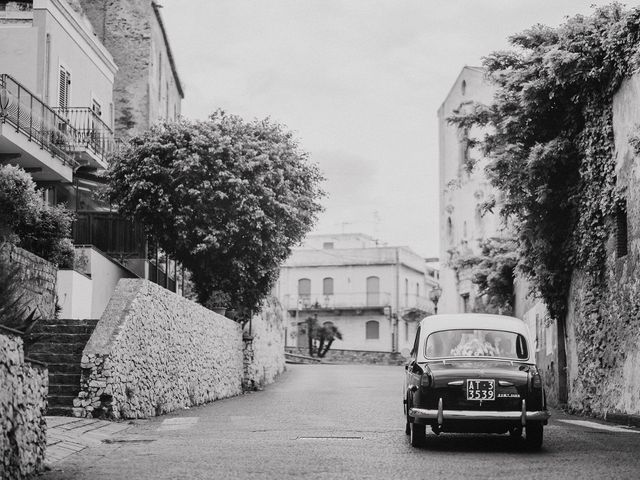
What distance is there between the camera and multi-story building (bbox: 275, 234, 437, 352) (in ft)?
261

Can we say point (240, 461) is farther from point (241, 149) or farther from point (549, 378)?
Answer: point (241, 149)

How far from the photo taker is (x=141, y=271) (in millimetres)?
31109

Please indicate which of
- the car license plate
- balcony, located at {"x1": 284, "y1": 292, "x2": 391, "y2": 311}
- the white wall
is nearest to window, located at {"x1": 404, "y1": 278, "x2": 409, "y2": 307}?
balcony, located at {"x1": 284, "y1": 292, "x2": 391, "y2": 311}

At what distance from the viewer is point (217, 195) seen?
27328 mm

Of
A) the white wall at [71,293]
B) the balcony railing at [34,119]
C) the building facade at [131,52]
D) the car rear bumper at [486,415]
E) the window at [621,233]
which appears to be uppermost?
the building facade at [131,52]

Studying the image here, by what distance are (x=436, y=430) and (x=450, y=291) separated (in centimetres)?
3556

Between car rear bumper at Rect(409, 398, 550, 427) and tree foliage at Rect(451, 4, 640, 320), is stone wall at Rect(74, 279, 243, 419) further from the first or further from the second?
tree foliage at Rect(451, 4, 640, 320)

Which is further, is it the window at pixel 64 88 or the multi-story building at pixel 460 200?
the multi-story building at pixel 460 200

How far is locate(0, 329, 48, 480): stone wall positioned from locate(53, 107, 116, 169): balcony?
64.4 ft

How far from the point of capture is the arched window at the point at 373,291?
263ft

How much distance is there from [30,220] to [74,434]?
9295mm

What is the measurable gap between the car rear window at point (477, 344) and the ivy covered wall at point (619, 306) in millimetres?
4596

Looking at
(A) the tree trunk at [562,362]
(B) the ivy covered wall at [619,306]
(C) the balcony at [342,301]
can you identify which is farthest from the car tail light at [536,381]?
(C) the balcony at [342,301]

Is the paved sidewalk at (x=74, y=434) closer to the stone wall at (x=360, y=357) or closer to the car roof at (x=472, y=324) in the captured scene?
the car roof at (x=472, y=324)
